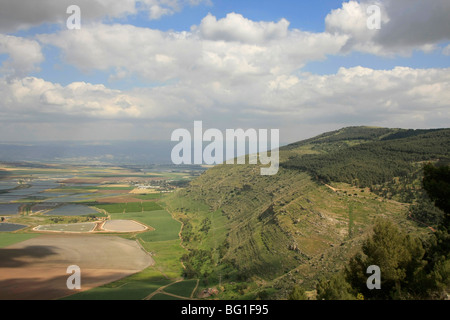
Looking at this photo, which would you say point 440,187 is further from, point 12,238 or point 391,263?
point 12,238

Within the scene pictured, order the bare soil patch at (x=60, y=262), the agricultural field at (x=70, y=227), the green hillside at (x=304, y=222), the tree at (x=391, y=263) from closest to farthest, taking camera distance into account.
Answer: the tree at (x=391, y=263), the green hillside at (x=304, y=222), the bare soil patch at (x=60, y=262), the agricultural field at (x=70, y=227)

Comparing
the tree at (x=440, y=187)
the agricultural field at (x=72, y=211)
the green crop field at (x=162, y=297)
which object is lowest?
the agricultural field at (x=72, y=211)

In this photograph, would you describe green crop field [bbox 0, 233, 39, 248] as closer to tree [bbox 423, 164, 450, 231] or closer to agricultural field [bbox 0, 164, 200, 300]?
agricultural field [bbox 0, 164, 200, 300]

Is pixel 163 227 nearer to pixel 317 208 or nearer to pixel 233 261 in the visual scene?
pixel 233 261

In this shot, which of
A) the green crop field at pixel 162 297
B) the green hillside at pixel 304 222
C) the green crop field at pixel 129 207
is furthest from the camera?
the green crop field at pixel 129 207

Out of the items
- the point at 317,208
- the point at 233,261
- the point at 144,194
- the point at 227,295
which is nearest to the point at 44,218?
the point at 144,194

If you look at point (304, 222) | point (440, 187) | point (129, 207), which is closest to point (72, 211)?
point (129, 207)

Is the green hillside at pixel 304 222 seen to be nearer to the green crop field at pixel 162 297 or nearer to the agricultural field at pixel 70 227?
the green crop field at pixel 162 297

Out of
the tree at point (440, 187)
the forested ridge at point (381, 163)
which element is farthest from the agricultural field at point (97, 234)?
the forested ridge at point (381, 163)
